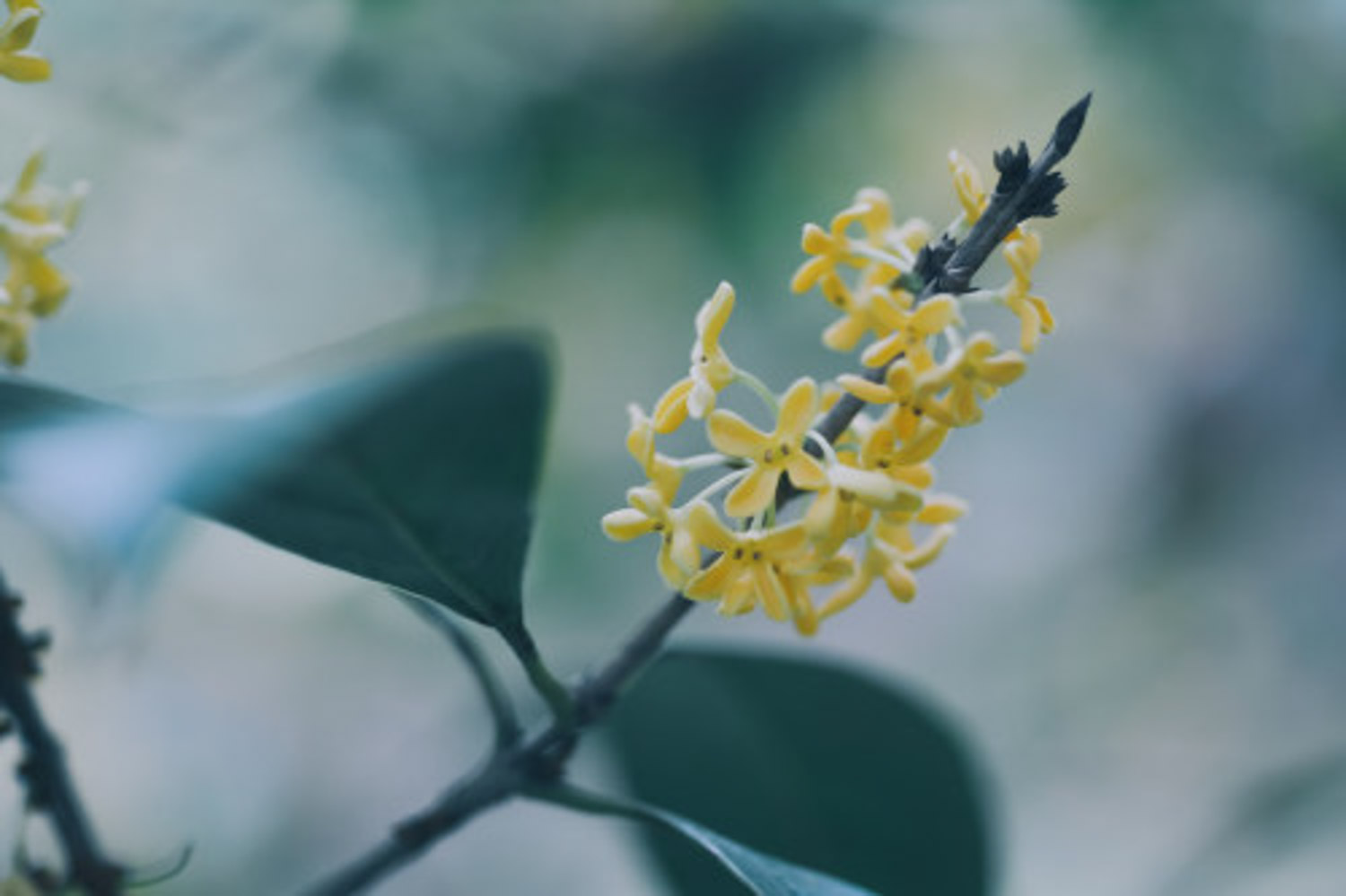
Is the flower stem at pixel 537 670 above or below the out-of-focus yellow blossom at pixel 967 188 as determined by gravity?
below

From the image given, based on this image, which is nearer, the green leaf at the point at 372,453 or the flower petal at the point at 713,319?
the green leaf at the point at 372,453

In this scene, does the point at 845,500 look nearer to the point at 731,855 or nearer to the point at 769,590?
the point at 769,590

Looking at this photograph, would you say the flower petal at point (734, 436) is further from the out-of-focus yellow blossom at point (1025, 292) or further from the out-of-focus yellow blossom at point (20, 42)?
the out-of-focus yellow blossom at point (20, 42)

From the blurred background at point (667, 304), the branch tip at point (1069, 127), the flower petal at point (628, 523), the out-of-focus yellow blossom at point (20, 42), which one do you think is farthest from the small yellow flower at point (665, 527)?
the blurred background at point (667, 304)

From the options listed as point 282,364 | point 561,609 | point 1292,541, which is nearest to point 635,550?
point 561,609

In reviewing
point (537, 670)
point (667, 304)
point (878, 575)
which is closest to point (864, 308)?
point (878, 575)

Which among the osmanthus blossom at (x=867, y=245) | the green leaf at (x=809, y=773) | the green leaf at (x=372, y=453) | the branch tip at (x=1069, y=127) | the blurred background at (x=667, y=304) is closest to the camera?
the green leaf at (x=372, y=453)
